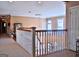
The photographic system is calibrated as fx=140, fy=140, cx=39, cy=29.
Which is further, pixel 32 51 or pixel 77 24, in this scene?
pixel 77 24

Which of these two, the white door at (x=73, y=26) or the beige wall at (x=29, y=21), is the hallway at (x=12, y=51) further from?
the beige wall at (x=29, y=21)

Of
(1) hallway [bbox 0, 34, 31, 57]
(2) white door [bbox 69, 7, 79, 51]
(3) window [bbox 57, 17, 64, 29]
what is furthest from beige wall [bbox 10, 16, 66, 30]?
(2) white door [bbox 69, 7, 79, 51]

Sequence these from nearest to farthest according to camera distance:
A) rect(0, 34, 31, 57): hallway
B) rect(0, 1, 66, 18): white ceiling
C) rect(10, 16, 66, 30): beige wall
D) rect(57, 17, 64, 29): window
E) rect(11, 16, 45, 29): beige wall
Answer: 1. rect(0, 34, 31, 57): hallway
2. rect(0, 1, 66, 18): white ceiling
3. rect(57, 17, 64, 29): window
4. rect(10, 16, 66, 30): beige wall
5. rect(11, 16, 45, 29): beige wall

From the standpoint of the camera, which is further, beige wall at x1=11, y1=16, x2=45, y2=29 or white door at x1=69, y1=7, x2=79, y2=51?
beige wall at x1=11, y1=16, x2=45, y2=29

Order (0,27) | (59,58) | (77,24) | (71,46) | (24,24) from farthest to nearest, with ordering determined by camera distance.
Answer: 1. (0,27)
2. (24,24)
3. (71,46)
4. (77,24)
5. (59,58)

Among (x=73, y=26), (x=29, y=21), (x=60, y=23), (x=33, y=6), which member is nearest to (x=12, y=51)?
(x=73, y=26)

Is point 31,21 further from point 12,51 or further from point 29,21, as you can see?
point 12,51

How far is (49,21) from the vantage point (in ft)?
55.3

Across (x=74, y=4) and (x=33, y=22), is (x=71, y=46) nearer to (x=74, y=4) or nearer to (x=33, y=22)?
(x=74, y=4)

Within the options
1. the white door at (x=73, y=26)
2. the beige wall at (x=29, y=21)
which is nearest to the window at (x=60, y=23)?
the beige wall at (x=29, y=21)

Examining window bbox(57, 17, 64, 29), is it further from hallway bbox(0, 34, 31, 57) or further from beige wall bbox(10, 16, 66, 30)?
hallway bbox(0, 34, 31, 57)

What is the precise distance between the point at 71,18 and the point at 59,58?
2.08 m

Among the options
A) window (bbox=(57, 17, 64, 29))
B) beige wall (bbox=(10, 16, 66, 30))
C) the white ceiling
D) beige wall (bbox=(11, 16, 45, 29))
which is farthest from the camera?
beige wall (bbox=(11, 16, 45, 29))

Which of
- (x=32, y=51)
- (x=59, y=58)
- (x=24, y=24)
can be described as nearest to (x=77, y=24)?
(x=59, y=58)
